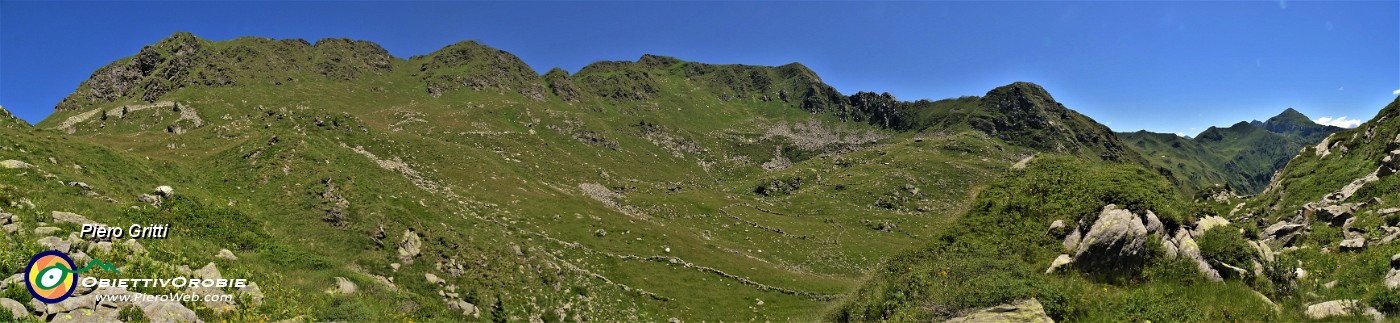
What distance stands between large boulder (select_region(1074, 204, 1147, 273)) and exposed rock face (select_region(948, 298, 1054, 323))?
12.1 ft

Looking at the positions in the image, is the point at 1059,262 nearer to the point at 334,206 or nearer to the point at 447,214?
the point at 334,206

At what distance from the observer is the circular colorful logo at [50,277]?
10273mm

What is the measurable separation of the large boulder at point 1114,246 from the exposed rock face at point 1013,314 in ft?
12.1

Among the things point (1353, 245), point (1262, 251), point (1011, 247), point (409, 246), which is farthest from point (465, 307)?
point (1353, 245)

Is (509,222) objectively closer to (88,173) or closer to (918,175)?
(88,173)

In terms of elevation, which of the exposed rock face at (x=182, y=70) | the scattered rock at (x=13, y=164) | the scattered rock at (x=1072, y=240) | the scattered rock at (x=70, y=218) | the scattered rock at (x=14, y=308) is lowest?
the scattered rock at (x=14, y=308)

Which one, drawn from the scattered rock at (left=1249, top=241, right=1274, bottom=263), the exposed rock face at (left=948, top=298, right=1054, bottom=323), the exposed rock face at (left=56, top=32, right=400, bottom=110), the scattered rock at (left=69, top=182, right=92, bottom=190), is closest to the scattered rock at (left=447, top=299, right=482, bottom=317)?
the scattered rock at (left=69, top=182, right=92, bottom=190)

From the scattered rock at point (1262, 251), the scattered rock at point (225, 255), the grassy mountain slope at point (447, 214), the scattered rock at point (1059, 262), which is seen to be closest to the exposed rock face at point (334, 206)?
the grassy mountain slope at point (447, 214)

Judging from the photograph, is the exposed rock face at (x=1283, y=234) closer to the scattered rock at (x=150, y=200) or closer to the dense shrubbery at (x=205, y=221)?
the dense shrubbery at (x=205, y=221)

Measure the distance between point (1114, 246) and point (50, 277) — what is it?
25.7 metres

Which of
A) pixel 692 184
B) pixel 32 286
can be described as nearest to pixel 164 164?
pixel 32 286

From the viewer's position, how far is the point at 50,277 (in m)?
10.7

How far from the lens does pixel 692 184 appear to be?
483 feet

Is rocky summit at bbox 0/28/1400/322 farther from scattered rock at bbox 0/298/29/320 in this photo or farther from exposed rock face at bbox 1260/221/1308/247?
exposed rock face at bbox 1260/221/1308/247
